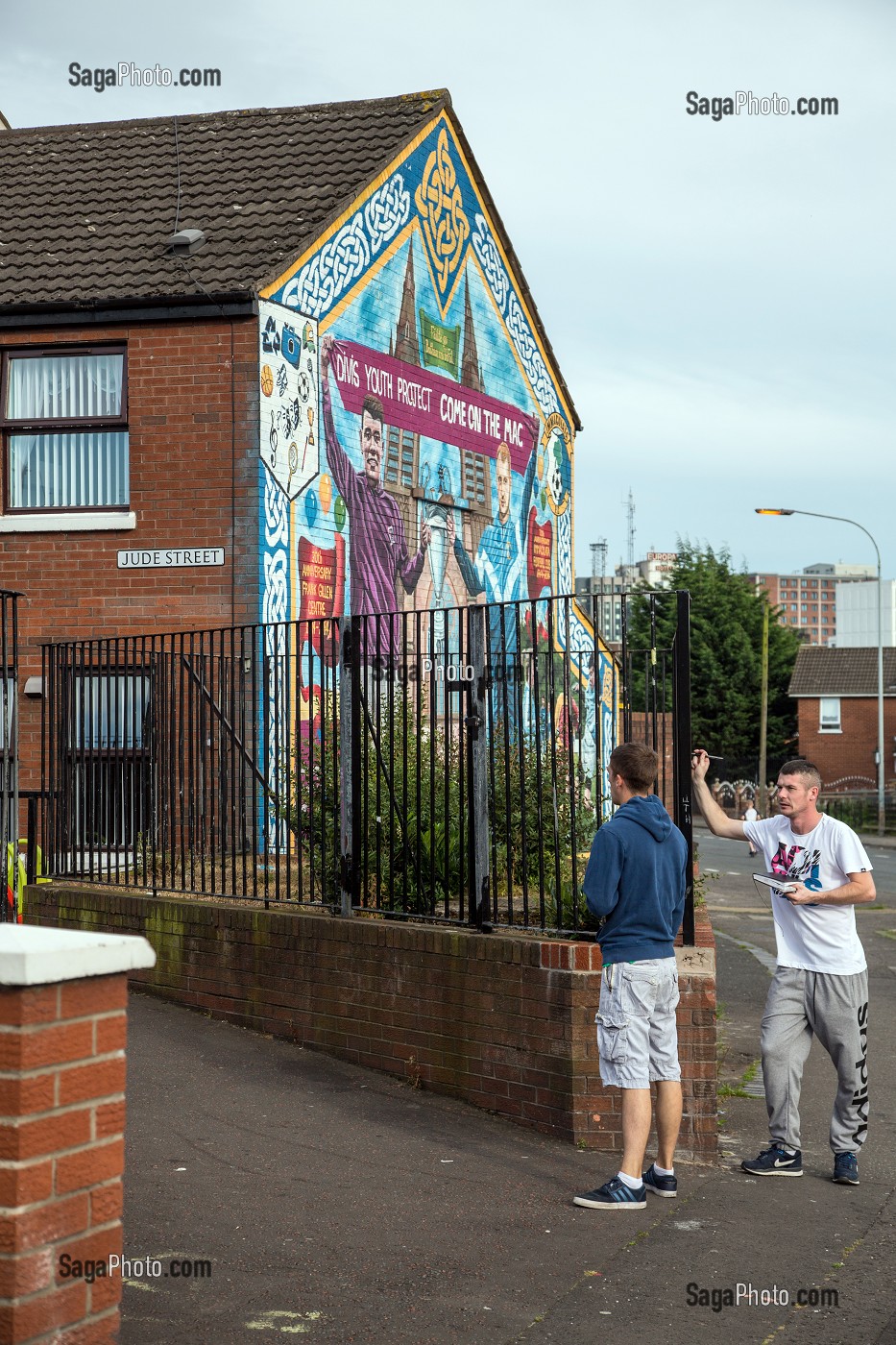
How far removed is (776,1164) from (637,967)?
52.5 inches

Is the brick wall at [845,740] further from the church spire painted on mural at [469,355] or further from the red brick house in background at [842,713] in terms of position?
the church spire painted on mural at [469,355]

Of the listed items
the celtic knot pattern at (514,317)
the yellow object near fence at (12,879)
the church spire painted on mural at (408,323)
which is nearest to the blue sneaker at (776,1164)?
the yellow object near fence at (12,879)

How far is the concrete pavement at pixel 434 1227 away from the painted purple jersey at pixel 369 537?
742 centimetres

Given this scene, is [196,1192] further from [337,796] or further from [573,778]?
[337,796]

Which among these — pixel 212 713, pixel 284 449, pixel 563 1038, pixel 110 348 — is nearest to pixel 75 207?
pixel 110 348

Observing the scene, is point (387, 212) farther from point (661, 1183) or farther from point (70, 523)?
point (661, 1183)

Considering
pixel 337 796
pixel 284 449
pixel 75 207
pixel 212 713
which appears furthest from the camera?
pixel 75 207

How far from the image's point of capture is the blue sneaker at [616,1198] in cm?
591

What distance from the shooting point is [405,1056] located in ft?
25.7

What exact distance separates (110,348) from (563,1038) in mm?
9180

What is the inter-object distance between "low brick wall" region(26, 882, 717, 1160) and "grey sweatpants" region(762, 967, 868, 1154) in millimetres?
316

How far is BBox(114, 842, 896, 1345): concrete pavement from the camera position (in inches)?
187

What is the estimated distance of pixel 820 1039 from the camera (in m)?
6.66

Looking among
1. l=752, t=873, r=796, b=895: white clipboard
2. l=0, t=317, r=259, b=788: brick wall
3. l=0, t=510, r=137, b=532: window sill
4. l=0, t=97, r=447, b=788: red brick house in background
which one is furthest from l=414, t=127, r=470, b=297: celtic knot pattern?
l=752, t=873, r=796, b=895: white clipboard
